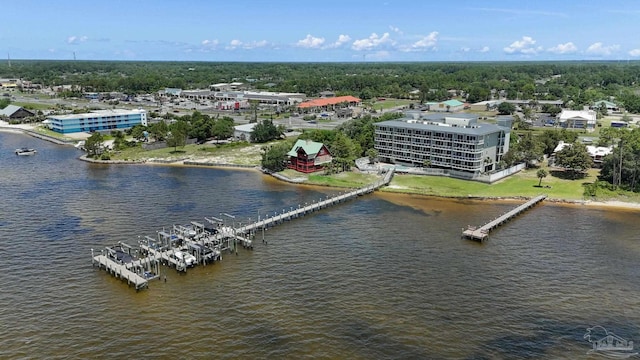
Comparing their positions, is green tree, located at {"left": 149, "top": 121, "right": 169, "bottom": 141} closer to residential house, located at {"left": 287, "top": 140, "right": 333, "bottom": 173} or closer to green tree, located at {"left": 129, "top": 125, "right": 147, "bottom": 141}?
green tree, located at {"left": 129, "top": 125, "right": 147, "bottom": 141}

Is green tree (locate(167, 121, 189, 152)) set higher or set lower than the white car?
higher

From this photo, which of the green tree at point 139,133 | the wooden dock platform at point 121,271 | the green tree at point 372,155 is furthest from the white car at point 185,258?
the green tree at point 139,133

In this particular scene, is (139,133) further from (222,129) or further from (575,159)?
(575,159)

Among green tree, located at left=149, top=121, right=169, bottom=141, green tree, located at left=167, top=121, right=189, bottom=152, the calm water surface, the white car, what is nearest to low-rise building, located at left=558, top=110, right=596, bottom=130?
the calm water surface

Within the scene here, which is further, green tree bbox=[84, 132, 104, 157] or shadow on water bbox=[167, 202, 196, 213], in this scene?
green tree bbox=[84, 132, 104, 157]

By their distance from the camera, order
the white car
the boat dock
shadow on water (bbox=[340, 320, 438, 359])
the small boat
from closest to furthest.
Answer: shadow on water (bbox=[340, 320, 438, 359]) → the boat dock → the white car → the small boat

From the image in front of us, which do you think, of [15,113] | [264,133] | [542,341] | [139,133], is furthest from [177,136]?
[542,341]

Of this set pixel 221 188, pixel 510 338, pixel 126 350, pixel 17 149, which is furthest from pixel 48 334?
pixel 17 149
